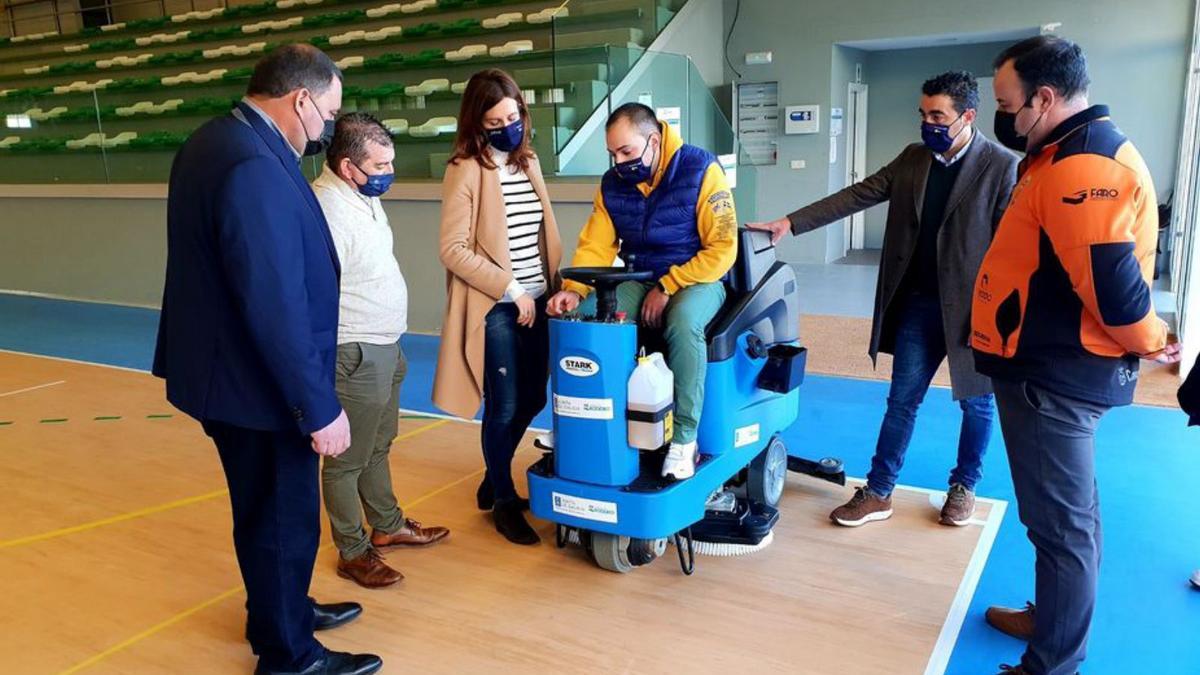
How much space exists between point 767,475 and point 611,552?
66 centimetres

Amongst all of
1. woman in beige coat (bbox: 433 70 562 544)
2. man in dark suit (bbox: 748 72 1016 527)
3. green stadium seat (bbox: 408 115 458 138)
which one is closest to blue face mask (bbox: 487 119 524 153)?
woman in beige coat (bbox: 433 70 562 544)

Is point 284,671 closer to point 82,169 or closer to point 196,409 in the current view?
point 196,409

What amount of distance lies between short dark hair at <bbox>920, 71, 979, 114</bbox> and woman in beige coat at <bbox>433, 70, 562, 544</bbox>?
4.17ft

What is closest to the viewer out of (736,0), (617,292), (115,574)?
(617,292)

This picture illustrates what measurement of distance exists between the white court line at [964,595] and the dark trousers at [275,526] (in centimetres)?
155

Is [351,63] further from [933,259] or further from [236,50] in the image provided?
[933,259]

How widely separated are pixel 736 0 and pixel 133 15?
978cm

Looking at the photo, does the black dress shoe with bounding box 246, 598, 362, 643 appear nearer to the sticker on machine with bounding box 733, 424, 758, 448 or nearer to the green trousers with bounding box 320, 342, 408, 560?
the green trousers with bounding box 320, 342, 408, 560

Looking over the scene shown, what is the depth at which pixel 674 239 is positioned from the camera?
8.63 feet

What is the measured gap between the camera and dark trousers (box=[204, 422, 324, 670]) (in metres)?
1.98

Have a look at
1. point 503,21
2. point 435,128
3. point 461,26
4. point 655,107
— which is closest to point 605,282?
point 655,107

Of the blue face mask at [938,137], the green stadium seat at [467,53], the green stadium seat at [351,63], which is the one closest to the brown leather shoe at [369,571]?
the blue face mask at [938,137]

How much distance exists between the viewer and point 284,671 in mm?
2119

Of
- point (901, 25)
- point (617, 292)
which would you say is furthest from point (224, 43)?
point (617, 292)
